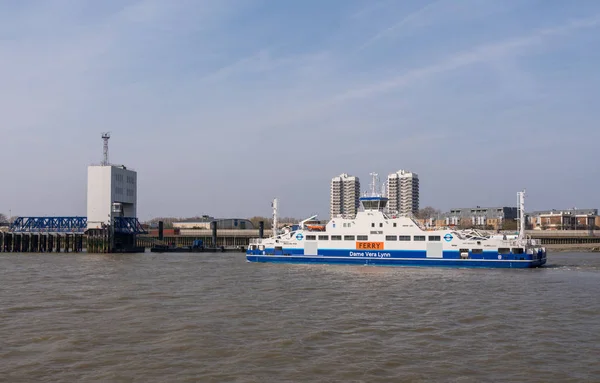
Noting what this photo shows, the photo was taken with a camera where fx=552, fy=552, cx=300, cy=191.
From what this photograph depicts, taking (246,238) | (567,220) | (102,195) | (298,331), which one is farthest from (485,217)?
(298,331)

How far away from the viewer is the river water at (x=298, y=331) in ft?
48.7

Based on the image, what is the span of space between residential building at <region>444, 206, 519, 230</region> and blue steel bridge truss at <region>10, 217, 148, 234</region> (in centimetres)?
10022

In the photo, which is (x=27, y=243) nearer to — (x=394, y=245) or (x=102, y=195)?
(x=102, y=195)

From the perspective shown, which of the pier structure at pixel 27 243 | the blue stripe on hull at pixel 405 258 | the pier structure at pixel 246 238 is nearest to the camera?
the blue stripe on hull at pixel 405 258

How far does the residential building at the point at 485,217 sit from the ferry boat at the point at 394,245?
Answer: 110 meters

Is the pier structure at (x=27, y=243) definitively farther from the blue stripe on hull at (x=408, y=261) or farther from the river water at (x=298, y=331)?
the river water at (x=298, y=331)

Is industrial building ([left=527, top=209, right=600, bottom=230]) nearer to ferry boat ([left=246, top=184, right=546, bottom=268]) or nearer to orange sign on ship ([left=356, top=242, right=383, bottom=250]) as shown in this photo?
ferry boat ([left=246, top=184, right=546, bottom=268])

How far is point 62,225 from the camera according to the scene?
274 ft

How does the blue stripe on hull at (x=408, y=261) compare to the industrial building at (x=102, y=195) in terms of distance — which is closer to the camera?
the blue stripe on hull at (x=408, y=261)

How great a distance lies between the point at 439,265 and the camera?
157 ft

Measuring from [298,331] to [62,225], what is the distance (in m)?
72.9

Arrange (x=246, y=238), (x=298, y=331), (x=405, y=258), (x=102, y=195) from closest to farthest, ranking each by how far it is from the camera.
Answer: (x=298, y=331)
(x=405, y=258)
(x=102, y=195)
(x=246, y=238)

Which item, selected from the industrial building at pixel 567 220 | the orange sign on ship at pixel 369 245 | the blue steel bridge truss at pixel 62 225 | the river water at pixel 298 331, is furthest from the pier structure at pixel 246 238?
the river water at pixel 298 331

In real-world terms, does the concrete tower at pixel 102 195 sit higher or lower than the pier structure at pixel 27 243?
higher
